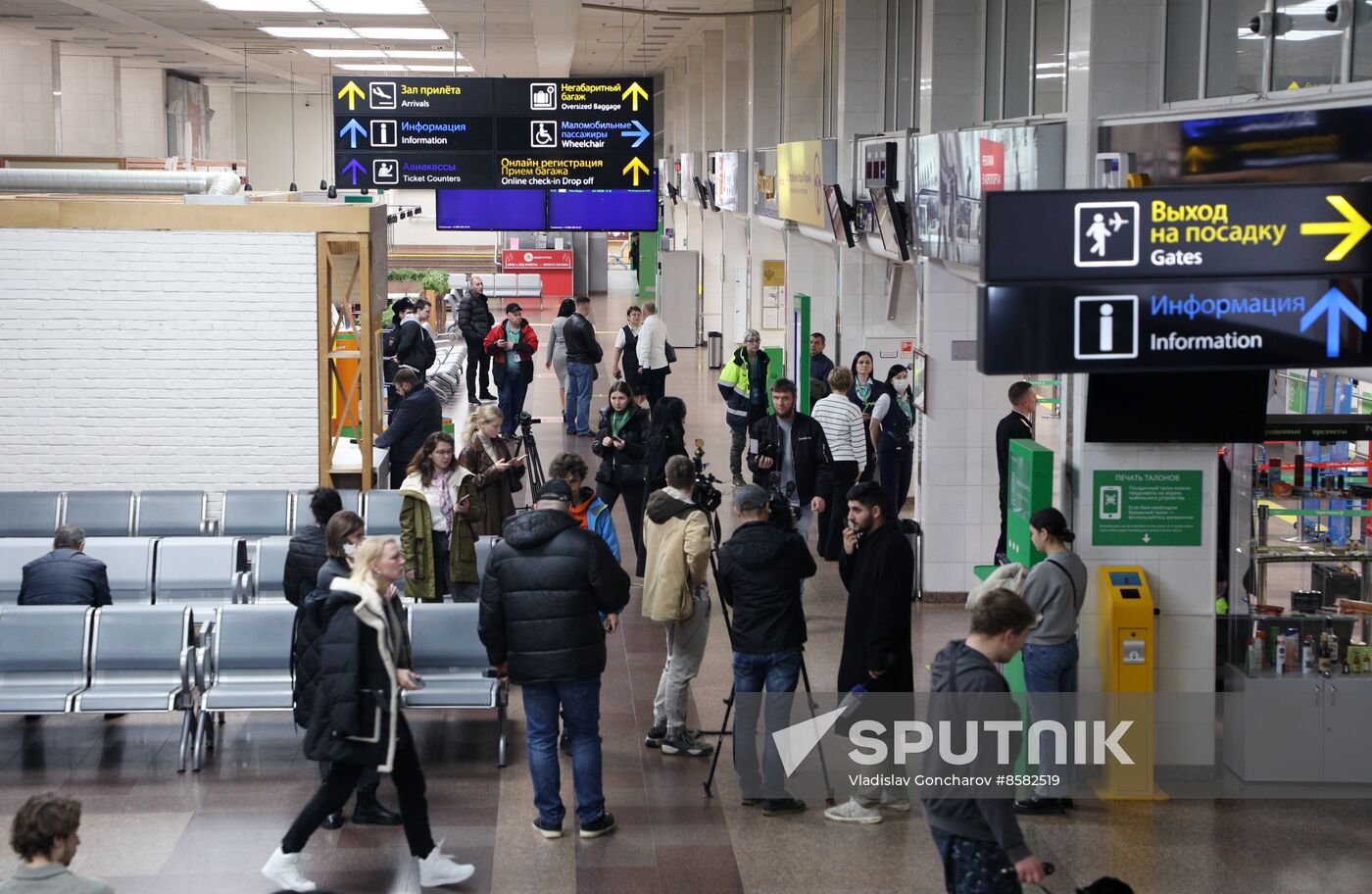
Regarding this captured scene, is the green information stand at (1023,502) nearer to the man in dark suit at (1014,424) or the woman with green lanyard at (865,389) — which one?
the man in dark suit at (1014,424)

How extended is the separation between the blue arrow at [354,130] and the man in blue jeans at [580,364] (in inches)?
187

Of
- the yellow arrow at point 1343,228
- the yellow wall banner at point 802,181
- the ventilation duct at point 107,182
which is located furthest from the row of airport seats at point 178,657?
the ventilation duct at point 107,182

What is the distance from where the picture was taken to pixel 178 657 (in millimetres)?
8109

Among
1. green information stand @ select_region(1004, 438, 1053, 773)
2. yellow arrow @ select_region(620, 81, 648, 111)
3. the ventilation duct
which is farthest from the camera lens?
the ventilation duct

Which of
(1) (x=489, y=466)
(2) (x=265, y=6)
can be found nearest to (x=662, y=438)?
(1) (x=489, y=466)

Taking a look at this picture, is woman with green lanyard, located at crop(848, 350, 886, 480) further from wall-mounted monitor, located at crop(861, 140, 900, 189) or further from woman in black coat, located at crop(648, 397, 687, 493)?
woman in black coat, located at crop(648, 397, 687, 493)

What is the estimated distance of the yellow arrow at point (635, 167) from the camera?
1467 cm

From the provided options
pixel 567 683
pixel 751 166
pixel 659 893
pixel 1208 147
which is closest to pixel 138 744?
pixel 567 683

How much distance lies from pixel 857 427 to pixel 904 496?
2.67 metres

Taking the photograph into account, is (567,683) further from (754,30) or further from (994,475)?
(754,30)

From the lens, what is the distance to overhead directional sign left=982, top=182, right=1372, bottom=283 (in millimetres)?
5129

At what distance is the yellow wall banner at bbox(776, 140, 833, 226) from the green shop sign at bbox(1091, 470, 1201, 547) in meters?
8.06

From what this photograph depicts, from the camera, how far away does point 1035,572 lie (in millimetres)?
7594

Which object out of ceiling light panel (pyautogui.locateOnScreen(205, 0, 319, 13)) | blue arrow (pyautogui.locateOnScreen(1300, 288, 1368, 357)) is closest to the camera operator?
blue arrow (pyautogui.locateOnScreen(1300, 288, 1368, 357))
